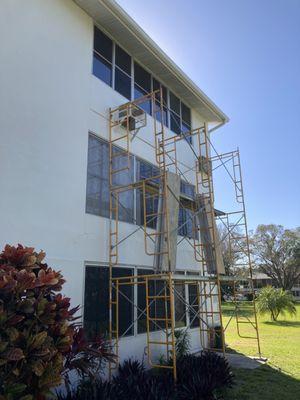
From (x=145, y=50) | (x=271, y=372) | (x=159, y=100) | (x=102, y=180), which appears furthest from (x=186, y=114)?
(x=271, y=372)

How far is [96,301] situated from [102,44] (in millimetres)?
7070

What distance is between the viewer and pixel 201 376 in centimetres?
741

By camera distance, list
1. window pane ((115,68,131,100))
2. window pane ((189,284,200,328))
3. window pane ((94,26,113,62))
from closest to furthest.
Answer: window pane ((94,26,113,62)) → window pane ((115,68,131,100)) → window pane ((189,284,200,328))

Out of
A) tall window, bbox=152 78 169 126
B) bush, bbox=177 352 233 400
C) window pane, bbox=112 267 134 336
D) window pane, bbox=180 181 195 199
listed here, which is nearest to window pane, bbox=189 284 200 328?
bush, bbox=177 352 233 400

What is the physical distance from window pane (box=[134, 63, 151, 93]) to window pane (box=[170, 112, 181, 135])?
5.20ft

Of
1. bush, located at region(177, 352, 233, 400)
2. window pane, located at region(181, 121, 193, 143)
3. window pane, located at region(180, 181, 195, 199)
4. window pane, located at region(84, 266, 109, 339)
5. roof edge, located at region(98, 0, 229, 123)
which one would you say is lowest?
bush, located at region(177, 352, 233, 400)

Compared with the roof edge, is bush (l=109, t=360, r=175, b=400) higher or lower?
lower

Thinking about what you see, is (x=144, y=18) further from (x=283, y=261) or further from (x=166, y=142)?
(x=283, y=261)

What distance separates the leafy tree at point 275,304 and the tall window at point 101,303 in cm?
1632

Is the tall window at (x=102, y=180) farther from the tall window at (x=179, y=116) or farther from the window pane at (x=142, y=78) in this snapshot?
the tall window at (x=179, y=116)

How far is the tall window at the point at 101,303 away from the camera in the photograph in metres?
7.80

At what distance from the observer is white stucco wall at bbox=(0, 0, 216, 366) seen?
6836mm

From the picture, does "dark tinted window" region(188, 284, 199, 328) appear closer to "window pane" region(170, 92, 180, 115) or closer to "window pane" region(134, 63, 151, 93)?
"window pane" region(170, 92, 180, 115)

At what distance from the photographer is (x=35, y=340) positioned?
408 centimetres
